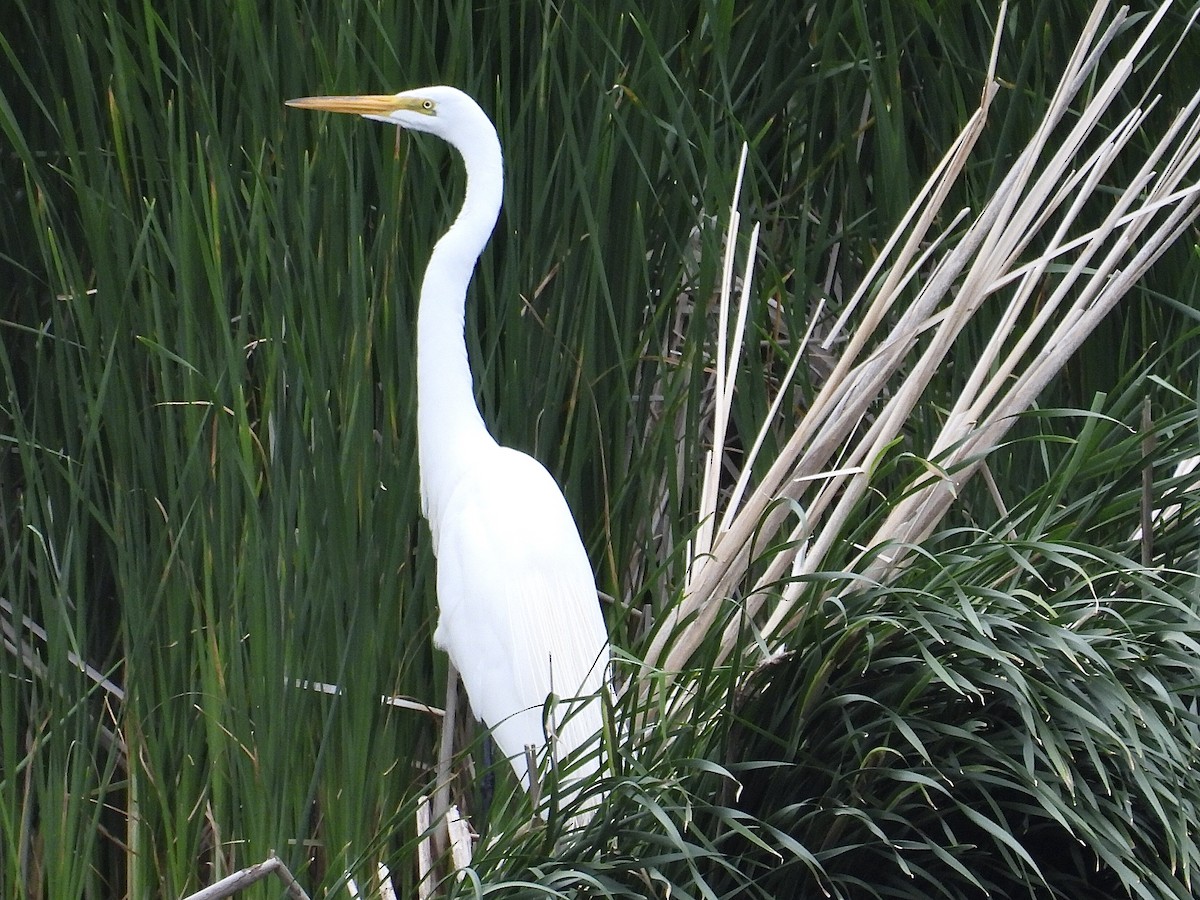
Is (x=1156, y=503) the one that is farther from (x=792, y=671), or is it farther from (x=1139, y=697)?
(x=792, y=671)

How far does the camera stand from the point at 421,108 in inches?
52.6

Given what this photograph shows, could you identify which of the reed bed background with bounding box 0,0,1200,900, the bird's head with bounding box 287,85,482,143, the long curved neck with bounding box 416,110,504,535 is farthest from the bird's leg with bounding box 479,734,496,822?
the bird's head with bounding box 287,85,482,143

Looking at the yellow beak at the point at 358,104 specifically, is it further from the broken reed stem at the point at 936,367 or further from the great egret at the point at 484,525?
the broken reed stem at the point at 936,367

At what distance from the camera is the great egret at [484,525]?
4.37 ft

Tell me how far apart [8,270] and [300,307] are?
0.41m

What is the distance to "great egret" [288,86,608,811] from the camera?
1.33 meters

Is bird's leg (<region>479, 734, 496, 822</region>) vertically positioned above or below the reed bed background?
below

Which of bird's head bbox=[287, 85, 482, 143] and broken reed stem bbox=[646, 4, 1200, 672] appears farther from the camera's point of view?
bird's head bbox=[287, 85, 482, 143]

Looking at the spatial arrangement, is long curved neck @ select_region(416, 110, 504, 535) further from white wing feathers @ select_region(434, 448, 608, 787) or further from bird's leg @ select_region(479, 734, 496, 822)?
bird's leg @ select_region(479, 734, 496, 822)

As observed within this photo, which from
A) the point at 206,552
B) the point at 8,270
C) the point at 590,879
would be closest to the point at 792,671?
the point at 590,879

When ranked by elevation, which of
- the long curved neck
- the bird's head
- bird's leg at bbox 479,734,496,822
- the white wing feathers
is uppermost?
the bird's head

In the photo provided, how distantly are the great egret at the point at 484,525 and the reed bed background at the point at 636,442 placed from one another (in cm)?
4

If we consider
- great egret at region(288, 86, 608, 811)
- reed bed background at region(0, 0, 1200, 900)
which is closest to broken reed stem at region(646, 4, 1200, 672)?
reed bed background at region(0, 0, 1200, 900)

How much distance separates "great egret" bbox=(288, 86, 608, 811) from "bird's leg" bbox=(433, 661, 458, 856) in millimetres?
46
